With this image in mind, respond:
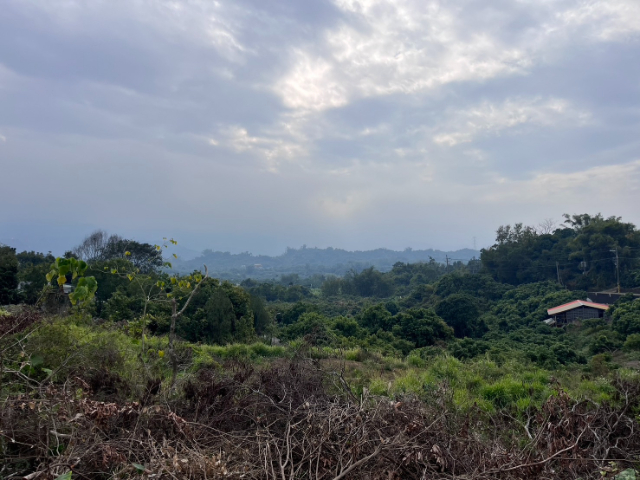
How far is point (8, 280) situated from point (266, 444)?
59.5 ft

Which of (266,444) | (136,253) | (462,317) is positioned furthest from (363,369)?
(136,253)

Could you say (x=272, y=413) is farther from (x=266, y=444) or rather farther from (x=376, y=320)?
(x=376, y=320)

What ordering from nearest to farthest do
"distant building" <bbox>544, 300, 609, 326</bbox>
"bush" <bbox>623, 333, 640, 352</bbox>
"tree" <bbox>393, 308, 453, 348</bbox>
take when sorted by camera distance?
"bush" <bbox>623, 333, 640, 352</bbox> < "tree" <bbox>393, 308, 453, 348</bbox> < "distant building" <bbox>544, 300, 609, 326</bbox>

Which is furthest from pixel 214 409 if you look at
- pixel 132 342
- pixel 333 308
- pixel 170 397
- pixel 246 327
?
pixel 333 308

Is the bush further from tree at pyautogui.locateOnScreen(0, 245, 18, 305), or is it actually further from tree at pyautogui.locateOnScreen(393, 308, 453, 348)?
tree at pyautogui.locateOnScreen(0, 245, 18, 305)

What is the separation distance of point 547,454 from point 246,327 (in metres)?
14.9

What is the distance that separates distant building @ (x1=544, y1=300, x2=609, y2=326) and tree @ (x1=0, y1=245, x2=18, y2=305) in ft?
90.5

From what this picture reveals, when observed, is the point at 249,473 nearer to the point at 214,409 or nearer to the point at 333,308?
the point at 214,409

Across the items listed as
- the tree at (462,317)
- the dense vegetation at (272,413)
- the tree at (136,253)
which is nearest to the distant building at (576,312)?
the tree at (462,317)

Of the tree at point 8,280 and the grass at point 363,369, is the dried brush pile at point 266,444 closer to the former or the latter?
the grass at point 363,369

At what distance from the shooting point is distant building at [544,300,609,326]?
75.8 ft

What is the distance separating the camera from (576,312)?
23.4m

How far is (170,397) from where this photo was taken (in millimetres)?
3488

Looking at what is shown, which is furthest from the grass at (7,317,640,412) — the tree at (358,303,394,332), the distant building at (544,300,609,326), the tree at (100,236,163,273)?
the tree at (100,236,163,273)
